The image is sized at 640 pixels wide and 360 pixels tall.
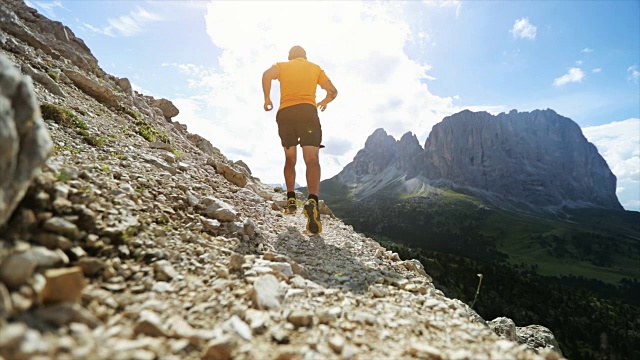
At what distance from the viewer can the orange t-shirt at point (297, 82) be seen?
932 centimetres

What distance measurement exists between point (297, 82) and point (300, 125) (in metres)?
1.28

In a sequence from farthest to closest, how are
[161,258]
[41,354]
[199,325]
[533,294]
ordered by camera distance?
[533,294] → [161,258] → [199,325] → [41,354]

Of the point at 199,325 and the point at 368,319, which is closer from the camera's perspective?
the point at 199,325

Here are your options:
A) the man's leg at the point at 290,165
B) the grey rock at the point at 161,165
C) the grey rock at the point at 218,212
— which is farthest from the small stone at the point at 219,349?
the man's leg at the point at 290,165

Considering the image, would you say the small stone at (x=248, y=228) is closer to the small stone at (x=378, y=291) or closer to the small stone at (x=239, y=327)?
the small stone at (x=378, y=291)

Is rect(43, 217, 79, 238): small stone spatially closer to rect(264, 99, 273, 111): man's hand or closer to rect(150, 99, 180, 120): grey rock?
rect(264, 99, 273, 111): man's hand

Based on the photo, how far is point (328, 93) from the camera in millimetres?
10273

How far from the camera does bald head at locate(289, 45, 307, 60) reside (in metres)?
10.3

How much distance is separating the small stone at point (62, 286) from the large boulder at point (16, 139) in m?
0.62

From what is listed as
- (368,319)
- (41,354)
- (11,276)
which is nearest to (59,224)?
(11,276)

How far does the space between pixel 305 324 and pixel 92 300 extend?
2.09 meters

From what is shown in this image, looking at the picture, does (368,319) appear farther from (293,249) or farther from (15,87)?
(15,87)

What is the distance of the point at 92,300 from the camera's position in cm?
297

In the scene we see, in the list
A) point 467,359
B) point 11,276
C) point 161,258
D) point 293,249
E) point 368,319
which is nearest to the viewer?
point 11,276
